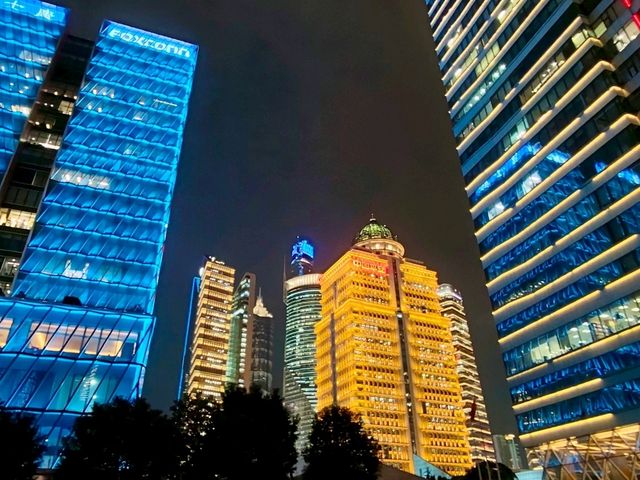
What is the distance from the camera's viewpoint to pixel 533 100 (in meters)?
60.3

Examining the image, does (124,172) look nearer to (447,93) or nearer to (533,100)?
(447,93)

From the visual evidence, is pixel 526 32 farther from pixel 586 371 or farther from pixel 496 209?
pixel 586 371

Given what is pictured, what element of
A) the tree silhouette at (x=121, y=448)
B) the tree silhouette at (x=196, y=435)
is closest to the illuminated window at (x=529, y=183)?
the tree silhouette at (x=196, y=435)

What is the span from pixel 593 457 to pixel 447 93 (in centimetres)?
5667

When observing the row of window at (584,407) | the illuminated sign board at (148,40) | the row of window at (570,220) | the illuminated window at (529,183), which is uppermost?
the illuminated sign board at (148,40)

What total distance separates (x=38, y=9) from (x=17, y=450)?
8442cm

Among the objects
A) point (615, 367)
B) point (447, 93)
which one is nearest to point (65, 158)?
point (447, 93)

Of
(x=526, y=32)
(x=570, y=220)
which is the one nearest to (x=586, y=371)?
(x=570, y=220)

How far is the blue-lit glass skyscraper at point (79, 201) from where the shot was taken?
188 feet

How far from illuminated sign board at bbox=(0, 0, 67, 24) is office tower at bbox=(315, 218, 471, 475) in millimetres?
115468

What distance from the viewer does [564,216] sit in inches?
2112

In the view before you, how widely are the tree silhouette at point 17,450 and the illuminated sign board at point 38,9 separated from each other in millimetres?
79825

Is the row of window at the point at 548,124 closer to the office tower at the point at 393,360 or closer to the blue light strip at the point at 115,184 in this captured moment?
the blue light strip at the point at 115,184

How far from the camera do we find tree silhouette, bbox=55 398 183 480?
3173 centimetres
